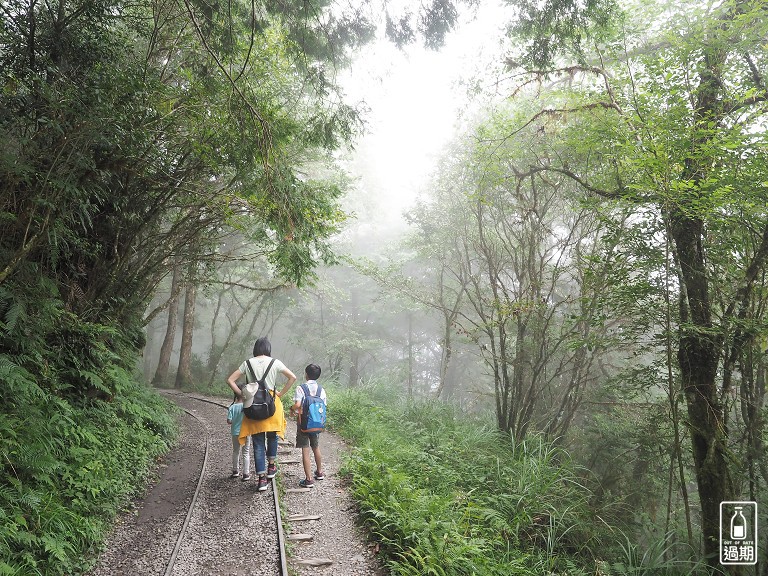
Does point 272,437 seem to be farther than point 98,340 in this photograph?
No

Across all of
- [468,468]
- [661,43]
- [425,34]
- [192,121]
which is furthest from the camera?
[468,468]

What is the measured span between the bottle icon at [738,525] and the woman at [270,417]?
6398 millimetres

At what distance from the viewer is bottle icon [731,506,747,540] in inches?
223

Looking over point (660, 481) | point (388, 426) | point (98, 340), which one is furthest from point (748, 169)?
point (98, 340)

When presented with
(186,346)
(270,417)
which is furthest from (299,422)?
(186,346)

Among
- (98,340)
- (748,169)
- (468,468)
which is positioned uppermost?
(748,169)

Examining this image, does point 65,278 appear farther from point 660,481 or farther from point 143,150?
point 660,481

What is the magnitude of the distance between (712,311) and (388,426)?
709 centimetres

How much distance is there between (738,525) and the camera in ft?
18.8

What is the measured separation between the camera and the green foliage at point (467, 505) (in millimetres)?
4555

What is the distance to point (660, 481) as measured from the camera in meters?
9.18

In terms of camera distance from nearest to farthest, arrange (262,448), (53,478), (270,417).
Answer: (53,478) → (270,417) → (262,448)

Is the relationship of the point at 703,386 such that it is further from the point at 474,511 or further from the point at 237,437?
the point at 237,437

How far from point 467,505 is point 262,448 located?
3.09 metres
